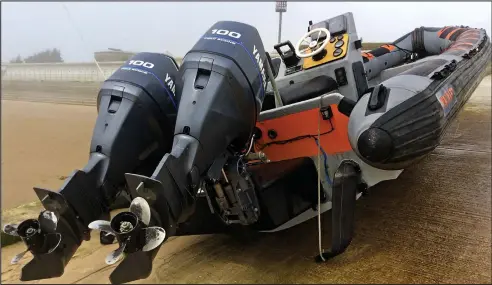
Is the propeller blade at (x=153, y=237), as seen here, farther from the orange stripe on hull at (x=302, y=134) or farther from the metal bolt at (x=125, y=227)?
the orange stripe on hull at (x=302, y=134)

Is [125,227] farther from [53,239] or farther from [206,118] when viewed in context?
[206,118]

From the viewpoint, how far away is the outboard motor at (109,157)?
2.21 meters

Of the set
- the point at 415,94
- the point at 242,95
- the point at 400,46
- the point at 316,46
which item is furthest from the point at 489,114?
the point at 242,95

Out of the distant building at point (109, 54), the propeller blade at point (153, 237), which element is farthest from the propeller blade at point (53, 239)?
the distant building at point (109, 54)

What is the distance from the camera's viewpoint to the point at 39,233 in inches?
85.9

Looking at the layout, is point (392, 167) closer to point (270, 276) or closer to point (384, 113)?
point (384, 113)

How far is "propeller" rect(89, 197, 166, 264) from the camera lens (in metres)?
1.97

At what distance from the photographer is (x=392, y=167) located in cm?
270

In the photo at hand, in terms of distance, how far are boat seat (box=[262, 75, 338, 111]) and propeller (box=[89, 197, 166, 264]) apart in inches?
73.5

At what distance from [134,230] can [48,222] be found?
566 millimetres

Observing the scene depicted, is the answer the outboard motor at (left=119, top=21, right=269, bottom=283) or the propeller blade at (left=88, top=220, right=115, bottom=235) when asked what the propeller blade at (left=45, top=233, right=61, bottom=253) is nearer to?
the propeller blade at (left=88, top=220, right=115, bottom=235)

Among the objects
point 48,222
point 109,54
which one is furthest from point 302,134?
point 109,54

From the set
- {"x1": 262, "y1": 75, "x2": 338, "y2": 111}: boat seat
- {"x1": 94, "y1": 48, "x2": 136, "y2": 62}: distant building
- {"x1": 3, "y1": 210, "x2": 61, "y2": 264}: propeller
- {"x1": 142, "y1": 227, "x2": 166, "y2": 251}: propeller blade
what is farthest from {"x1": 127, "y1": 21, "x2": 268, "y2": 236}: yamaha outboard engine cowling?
{"x1": 94, "y1": 48, "x2": 136, "y2": 62}: distant building

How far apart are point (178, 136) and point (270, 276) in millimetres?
1127
